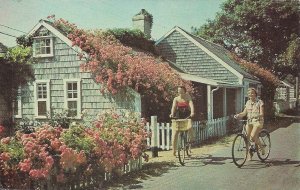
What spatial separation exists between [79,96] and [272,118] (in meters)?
6.39

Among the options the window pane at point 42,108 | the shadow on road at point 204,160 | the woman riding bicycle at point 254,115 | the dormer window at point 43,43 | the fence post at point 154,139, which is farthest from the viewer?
the dormer window at point 43,43

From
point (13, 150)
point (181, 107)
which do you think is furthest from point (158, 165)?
point (13, 150)

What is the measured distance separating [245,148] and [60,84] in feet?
18.7

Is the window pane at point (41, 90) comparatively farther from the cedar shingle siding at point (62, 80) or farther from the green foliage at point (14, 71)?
the green foliage at point (14, 71)

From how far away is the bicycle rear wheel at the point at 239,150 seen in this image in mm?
6771

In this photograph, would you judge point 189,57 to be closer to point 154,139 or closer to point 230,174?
point 154,139

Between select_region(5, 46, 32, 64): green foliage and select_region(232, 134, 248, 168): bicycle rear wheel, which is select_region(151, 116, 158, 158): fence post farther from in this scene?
select_region(5, 46, 32, 64): green foliage

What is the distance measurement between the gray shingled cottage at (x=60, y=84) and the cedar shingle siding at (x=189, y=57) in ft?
14.3

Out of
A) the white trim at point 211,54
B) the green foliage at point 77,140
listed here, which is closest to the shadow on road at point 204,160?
the green foliage at point 77,140

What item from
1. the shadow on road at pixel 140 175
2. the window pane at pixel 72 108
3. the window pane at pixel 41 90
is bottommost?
the shadow on road at pixel 140 175

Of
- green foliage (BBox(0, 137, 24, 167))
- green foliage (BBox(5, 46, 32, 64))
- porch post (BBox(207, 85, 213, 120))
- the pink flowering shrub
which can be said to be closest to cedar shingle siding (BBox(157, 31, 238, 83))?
porch post (BBox(207, 85, 213, 120))

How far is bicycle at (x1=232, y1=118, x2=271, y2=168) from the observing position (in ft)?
22.4

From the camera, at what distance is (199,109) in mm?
9938

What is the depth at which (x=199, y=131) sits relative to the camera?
948 cm
